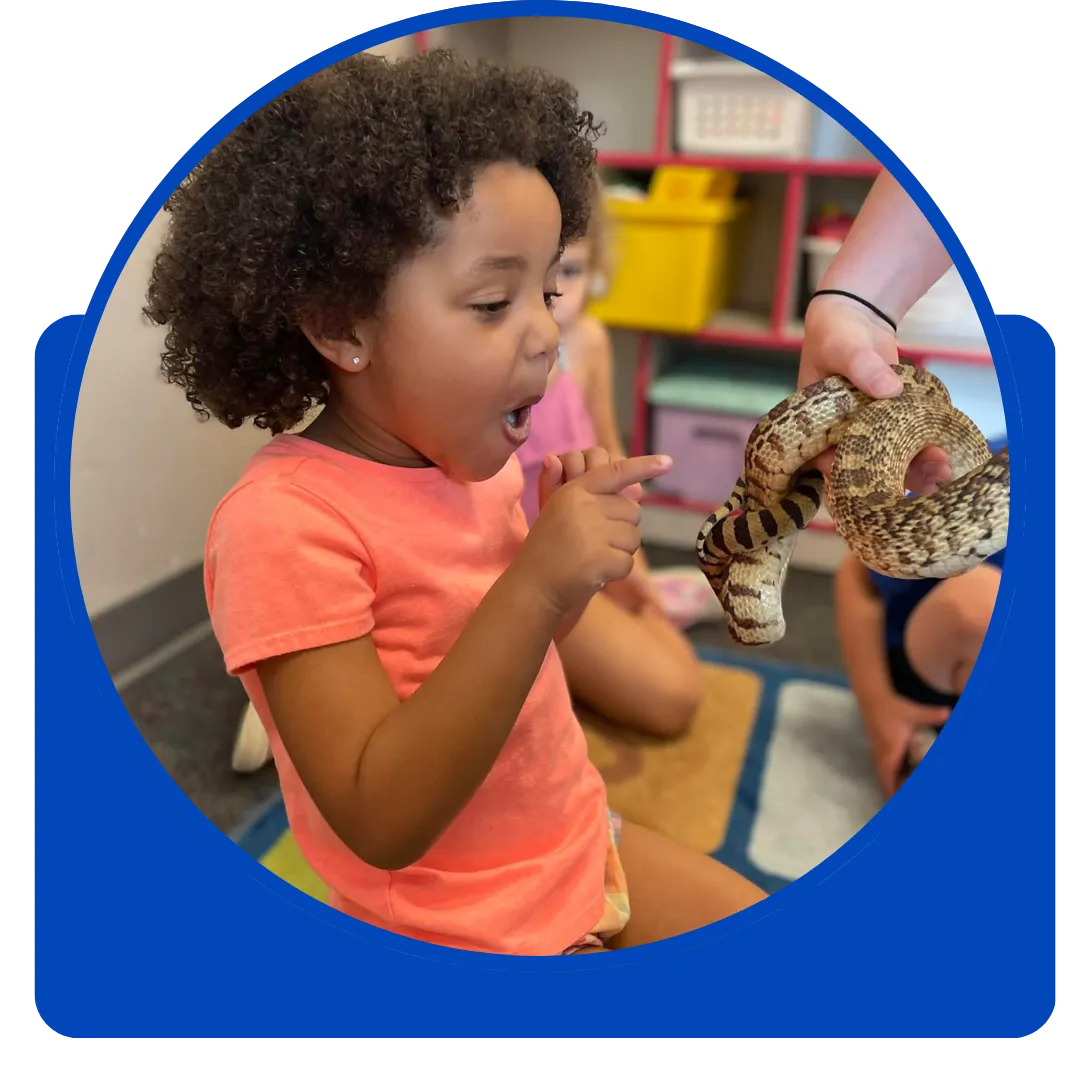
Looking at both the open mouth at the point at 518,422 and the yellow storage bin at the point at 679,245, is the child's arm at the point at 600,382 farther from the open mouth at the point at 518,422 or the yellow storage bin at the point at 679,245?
the open mouth at the point at 518,422

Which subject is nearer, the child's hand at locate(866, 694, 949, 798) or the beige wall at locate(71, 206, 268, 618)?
the beige wall at locate(71, 206, 268, 618)

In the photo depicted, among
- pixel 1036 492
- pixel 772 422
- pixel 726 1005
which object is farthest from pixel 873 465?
pixel 726 1005

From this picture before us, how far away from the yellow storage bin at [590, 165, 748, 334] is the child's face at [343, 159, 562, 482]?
19 centimetres

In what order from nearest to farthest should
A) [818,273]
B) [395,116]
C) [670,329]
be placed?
1. [395,116]
2. [818,273]
3. [670,329]

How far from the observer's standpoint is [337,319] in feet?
1.60

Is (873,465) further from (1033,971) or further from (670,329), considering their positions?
(1033,971)

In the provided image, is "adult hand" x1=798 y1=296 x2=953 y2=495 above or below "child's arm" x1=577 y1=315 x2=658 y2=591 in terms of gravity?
above

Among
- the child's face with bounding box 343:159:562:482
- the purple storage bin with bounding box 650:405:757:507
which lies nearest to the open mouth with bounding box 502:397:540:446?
the child's face with bounding box 343:159:562:482

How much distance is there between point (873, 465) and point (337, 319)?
0.27 m

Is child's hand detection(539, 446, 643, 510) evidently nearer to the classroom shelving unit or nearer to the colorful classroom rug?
the classroom shelving unit

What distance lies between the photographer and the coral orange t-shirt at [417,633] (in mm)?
487

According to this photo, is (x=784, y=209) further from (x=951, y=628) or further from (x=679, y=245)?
(x=951, y=628)

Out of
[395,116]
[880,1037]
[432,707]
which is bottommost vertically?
[880,1037]

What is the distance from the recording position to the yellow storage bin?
0.66m
